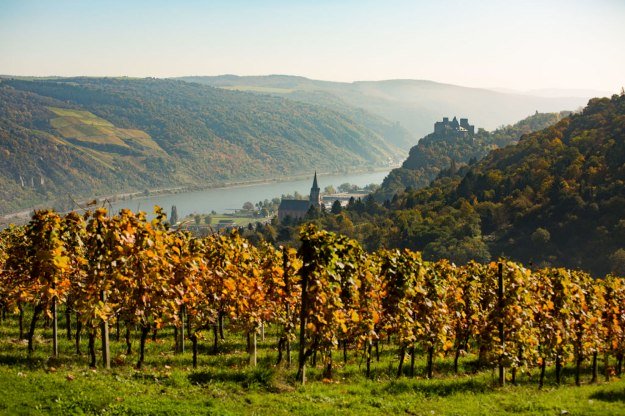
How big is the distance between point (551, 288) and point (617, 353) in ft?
17.1

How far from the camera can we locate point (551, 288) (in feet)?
75.7

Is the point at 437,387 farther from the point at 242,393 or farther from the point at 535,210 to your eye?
the point at 535,210

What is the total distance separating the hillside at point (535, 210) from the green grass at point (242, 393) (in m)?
72.6

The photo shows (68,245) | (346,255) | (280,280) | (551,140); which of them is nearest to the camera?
(346,255)

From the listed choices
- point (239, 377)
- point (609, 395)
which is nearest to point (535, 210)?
point (609, 395)

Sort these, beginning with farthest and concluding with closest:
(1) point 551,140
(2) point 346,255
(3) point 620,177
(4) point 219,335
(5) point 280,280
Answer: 1. (1) point 551,140
2. (3) point 620,177
3. (4) point 219,335
4. (5) point 280,280
5. (2) point 346,255

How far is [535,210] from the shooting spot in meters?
117

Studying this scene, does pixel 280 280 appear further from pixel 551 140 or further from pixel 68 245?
pixel 551 140

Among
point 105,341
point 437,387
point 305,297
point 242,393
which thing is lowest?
point 437,387

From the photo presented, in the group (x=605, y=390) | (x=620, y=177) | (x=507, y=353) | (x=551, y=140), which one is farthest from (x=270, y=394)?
(x=551, y=140)

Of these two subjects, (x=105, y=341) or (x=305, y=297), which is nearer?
(x=305, y=297)

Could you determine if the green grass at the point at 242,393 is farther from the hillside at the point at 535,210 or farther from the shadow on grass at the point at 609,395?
the hillside at the point at 535,210

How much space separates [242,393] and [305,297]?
3.16 metres

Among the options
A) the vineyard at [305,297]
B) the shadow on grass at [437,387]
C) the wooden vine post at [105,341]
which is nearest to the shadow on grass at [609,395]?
the vineyard at [305,297]
